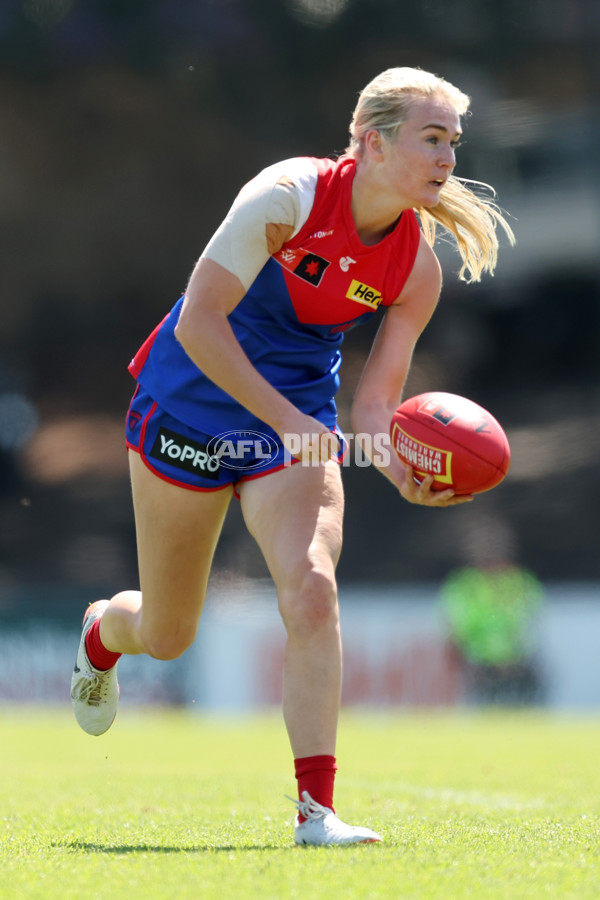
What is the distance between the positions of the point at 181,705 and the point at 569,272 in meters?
6.82

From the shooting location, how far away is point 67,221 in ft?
50.9

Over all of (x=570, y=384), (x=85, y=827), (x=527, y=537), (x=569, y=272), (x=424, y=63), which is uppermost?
(x=424, y=63)

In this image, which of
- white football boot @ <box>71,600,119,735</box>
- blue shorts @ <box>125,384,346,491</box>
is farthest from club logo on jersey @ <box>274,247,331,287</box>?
white football boot @ <box>71,600,119,735</box>

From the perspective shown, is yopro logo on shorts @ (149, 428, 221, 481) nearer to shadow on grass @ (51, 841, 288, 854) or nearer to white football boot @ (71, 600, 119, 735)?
white football boot @ (71, 600, 119, 735)

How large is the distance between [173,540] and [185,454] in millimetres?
258

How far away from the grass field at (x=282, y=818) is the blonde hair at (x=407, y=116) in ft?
4.89

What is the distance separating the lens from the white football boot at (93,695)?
4047 mm

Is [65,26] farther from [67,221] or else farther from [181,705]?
[181,705]

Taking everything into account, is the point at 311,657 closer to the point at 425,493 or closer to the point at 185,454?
the point at 425,493

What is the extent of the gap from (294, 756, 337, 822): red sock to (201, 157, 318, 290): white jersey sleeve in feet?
3.98

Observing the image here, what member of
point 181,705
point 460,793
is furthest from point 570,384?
point 460,793

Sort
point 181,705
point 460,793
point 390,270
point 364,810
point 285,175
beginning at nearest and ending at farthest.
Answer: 1. point 285,175
2. point 390,270
3. point 364,810
4. point 460,793
5. point 181,705

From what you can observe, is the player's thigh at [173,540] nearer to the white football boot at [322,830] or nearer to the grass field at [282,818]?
the grass field at [282,818]

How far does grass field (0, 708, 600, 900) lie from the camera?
2379mm
